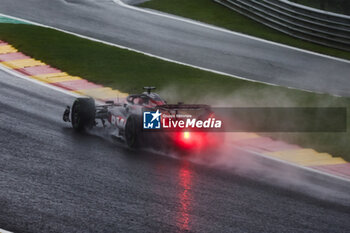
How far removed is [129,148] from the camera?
14312mm

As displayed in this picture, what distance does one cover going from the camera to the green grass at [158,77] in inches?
705

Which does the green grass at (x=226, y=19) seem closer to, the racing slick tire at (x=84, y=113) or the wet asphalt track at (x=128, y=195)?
the racing slick tire at (x=84, y=113)

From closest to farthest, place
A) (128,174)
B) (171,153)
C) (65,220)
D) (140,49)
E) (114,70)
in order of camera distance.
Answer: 1. (65,220)
2. (128,174)
3. (171,153)
4. (114,70)
5. (140,49)

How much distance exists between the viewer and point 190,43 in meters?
26.0

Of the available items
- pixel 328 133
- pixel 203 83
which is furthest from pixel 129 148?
pixel 203 83

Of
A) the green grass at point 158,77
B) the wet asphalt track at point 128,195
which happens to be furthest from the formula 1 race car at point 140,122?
the green grass at point 158,77

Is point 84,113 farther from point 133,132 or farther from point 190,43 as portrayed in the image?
point 190,43

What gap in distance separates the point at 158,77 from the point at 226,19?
9664 mm

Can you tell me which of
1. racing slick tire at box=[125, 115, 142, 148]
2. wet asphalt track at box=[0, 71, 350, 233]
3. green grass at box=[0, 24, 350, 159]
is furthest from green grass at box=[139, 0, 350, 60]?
racing slick tire at box=[125, 115, 142, 148]

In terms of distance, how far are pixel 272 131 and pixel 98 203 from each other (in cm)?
598

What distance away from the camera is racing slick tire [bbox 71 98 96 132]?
50.6ft

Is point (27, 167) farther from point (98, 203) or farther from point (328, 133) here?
point (328, 133)
